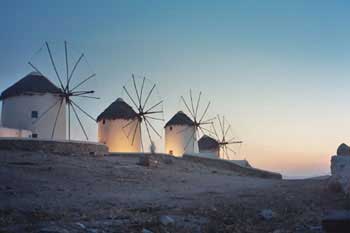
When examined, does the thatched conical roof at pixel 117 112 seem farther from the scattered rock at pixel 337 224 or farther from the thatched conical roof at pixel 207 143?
the scattered rock at pixel 337 224

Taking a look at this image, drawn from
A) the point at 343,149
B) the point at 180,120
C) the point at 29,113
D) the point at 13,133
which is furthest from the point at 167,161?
the point at 180,120

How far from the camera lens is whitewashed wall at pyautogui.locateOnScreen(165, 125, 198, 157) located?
40969 mm

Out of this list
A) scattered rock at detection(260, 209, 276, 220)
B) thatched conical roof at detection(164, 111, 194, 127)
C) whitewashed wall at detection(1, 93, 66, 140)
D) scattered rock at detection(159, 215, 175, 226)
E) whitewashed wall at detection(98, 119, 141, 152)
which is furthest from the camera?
A: thatched conical roof at detection(164, 111, 194, 127)

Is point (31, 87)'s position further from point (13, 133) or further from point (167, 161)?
point (167, 161)

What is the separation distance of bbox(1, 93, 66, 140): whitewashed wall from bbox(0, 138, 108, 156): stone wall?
4496 mm

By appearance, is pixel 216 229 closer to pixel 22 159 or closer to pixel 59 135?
pixel 22 159

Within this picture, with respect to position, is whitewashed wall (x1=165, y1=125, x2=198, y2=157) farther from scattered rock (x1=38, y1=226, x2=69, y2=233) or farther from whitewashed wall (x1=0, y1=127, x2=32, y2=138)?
scattered rock (x1=38, y1=226, x2=69, y2=233)

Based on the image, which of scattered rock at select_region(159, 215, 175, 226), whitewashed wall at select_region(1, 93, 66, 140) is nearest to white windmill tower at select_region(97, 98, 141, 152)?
whitewashed wall at select_region(1, 93, 66, 140)

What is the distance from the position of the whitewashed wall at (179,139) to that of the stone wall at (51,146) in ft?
56.5

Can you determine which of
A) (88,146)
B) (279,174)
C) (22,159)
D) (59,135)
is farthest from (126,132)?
(22,159)

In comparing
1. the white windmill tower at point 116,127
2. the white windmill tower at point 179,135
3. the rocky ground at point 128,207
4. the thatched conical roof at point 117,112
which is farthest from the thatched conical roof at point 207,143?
the rocky ground at point 128,207

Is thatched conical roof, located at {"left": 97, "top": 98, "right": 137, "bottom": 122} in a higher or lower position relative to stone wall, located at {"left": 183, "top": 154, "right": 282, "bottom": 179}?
higher

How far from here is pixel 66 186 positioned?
1167cm

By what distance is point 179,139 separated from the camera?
41250 mm
